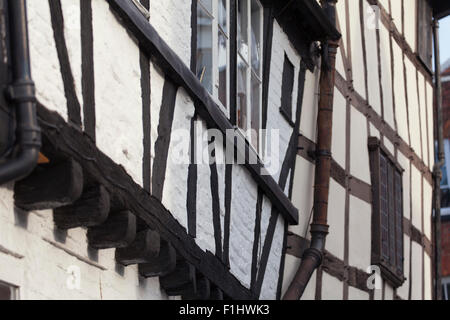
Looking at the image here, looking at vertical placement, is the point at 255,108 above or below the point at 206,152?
above

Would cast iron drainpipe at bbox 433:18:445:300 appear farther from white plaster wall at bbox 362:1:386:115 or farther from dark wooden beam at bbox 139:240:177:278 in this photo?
dark wooden beam at bbox 139:240:177:278

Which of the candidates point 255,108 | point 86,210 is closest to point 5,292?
point 86,210

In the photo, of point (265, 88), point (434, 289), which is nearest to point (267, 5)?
point (265, 88)

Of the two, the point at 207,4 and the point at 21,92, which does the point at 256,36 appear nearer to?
the point at 207,4

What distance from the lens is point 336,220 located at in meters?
11.2

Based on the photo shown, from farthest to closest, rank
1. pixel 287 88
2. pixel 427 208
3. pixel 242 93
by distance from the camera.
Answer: pixel 427 208 < pixel 287 88 < pixel 242 93

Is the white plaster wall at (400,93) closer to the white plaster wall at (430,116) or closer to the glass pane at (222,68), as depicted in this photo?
the white plaster wall at (430,116)

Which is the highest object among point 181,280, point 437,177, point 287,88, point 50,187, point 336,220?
point 437,177

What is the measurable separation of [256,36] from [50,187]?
440cm

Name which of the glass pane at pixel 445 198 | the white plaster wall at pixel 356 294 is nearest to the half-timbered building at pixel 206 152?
the white plaster wall at pixel 356 294

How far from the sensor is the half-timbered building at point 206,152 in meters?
5.64

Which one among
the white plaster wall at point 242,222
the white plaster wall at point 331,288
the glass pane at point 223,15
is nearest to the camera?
the white plaster wall at point 242,222

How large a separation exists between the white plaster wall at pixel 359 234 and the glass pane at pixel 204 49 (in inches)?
156

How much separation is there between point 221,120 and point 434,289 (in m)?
7.80
